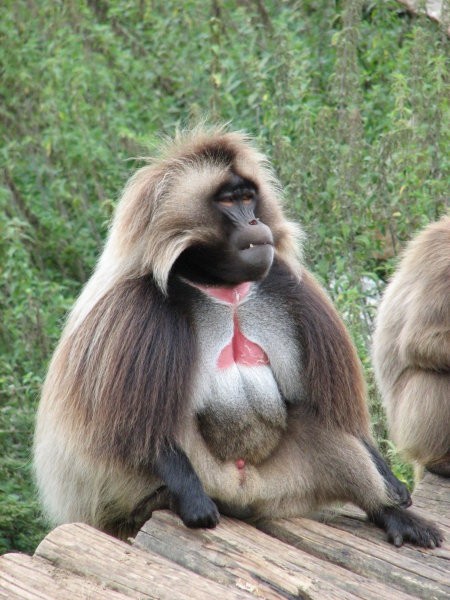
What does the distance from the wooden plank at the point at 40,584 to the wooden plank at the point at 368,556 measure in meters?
0.85

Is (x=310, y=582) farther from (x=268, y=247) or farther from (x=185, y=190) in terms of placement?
(x=185, y=190)

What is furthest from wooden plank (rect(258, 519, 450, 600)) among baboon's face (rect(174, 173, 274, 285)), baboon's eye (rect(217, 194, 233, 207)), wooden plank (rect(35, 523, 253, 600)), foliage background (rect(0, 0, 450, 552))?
foliage background (rect(0, 0, 450, 552))

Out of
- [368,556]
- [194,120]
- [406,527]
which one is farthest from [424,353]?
[194,120]

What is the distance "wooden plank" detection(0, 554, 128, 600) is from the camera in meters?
2.82

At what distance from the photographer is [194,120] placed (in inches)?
234

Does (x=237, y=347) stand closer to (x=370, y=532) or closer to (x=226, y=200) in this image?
(x=226, y=200)

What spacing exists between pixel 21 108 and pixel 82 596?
5.03m

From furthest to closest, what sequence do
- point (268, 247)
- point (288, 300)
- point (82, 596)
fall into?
point (288, 300) → point (268, 247) → point (82, 596)

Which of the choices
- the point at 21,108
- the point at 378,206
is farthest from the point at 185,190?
the point at 21,108

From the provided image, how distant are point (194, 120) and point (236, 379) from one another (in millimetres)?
2668

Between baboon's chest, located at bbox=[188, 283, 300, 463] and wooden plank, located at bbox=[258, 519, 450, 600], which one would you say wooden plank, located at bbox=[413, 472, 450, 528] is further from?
baboon's chest, located at bbox=[188, 283, 300, 463]

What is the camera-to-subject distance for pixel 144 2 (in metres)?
8.06

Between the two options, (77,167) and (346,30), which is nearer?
(346,30)

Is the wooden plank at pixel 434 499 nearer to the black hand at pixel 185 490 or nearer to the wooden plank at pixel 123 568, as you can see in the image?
the black hand at pixel 185 490
